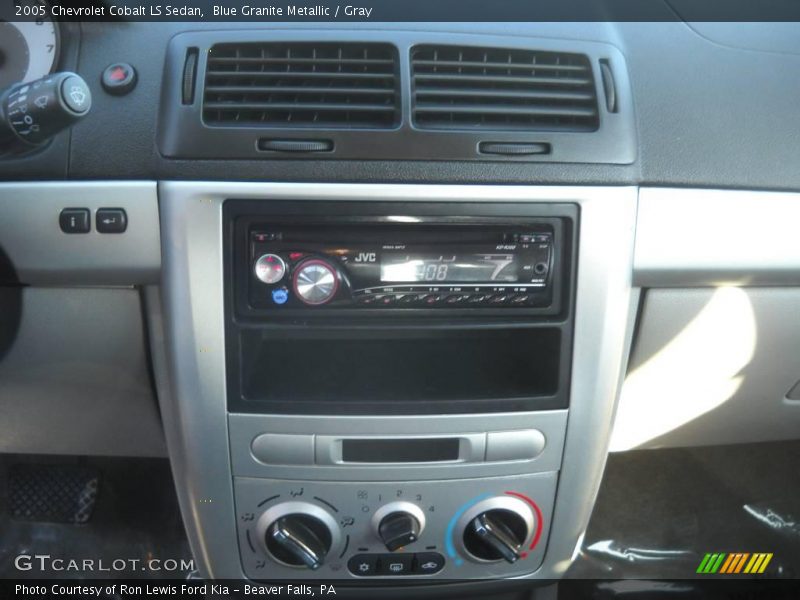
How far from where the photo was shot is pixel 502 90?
1.16 metres

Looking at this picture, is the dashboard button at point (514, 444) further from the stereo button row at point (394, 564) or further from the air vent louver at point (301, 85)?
the air vent louver at point (301, 85)

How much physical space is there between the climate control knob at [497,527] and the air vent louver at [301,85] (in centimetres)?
65

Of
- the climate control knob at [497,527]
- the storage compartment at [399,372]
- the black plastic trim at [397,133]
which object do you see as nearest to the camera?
the black plastic trim at [397,133]

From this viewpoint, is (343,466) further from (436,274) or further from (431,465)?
(436,274)

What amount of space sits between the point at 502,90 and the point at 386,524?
71 cm

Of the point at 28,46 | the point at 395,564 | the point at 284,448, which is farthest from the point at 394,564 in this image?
the point at 28,46

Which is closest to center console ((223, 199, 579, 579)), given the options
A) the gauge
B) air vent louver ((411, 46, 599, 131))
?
air vent louver ((411, 46, 599, 131))

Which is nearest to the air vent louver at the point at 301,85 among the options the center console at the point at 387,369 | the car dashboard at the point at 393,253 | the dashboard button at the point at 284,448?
the car dashboard at the point at 393,253

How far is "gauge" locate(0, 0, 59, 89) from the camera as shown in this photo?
3.79 ft

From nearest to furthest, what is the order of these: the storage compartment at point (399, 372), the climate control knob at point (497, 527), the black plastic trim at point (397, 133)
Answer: the black plastic trim at point (397, 133) → the storage compartment at point (399, 372) → the climate control knob at point (497, 527)

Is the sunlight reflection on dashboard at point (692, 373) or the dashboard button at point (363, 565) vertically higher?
the sunlight reflection on dashboard at point (692, 373)

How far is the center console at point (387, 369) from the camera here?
1.14 meters

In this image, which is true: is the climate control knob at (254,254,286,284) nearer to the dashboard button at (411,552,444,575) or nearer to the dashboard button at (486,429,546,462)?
the dashboard button at (486,429,546,462)

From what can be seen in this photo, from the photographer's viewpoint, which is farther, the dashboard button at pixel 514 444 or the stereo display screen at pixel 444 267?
the dashboard button at pixel 514 444
